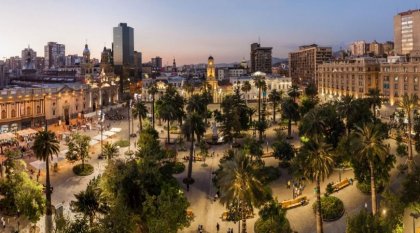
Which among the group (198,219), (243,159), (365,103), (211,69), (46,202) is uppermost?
(211,69)

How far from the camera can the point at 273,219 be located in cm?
3762

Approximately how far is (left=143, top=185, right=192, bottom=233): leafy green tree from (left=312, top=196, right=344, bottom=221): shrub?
1714cm

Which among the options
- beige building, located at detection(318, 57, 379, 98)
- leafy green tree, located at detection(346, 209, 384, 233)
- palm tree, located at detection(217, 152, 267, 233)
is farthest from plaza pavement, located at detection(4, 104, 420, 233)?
beige building, located at detection(318, 57, 379, 98)

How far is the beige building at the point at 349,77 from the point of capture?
123375 mm

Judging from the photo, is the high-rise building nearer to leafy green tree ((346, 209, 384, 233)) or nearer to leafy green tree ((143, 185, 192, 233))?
leafy green tree ((346, 209, 384, 233))

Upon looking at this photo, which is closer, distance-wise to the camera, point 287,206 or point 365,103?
point 287,206

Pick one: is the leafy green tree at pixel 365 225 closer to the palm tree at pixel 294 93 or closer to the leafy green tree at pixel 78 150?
the leafy green tree at pixel 78 150

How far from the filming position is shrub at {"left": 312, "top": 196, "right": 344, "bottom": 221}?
142 ft

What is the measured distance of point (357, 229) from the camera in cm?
2980

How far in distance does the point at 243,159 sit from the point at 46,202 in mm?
23652

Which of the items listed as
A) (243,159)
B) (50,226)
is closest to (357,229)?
(243,159)

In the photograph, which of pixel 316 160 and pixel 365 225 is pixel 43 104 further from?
pixel 365 225

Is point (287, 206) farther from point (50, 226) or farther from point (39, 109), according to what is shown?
point (39, 109)

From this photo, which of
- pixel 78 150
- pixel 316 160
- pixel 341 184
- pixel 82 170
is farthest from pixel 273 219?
pixel 78 150
